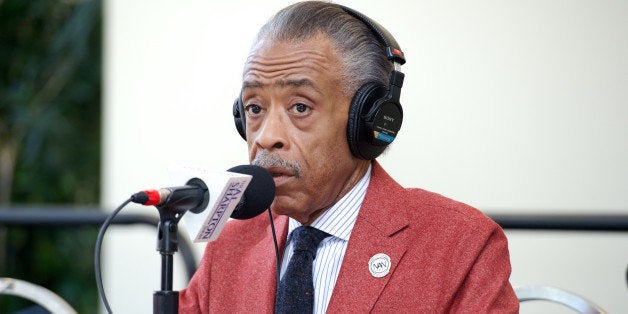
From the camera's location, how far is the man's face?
182 centimetres

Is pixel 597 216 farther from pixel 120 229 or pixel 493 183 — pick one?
pixel 120 229

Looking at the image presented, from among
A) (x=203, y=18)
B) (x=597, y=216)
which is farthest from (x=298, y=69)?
(x=203, y=18)

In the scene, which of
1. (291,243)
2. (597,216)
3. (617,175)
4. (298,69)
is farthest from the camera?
(617,175)

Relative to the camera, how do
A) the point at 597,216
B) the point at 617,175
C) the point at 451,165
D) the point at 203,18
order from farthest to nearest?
1. the point at 203,18
2. the point at 451,165
3. the point at 617,175
4. the point at 597,216

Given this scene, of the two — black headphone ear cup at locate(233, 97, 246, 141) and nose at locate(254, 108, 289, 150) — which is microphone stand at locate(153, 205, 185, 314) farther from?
black headphone ear cup at locate(233, 97, 246, 141)

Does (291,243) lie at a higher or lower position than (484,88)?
lower

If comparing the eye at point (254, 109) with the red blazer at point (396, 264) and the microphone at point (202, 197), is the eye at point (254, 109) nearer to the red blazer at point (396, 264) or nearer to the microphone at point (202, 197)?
the red blazer at point (396, 264)

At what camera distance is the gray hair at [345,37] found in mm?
1860

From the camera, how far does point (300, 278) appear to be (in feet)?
6.12

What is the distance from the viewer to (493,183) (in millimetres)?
3285

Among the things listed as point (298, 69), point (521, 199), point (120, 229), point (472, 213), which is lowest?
point (120, 229)

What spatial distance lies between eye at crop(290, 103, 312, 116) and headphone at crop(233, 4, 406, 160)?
0.29 ft

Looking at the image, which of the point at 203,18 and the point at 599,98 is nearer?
the point at 599,98

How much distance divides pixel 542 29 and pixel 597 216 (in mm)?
837
